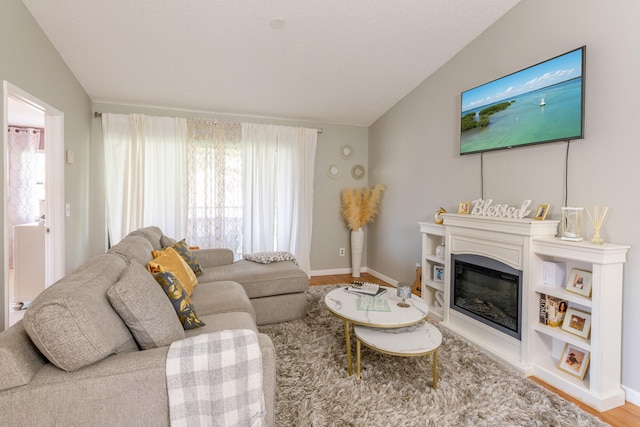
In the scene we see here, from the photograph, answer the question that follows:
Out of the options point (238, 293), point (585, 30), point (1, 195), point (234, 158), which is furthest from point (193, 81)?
point (585, 30)

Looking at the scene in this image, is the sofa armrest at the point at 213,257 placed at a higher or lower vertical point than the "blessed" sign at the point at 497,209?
lower

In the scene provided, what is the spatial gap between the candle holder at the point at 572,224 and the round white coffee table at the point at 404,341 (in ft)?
3.59

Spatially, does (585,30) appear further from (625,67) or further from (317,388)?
(317,388)

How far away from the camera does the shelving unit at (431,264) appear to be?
3.31 m

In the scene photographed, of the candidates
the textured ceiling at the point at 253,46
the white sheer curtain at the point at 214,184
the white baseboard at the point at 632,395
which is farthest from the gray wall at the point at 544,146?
the white sheer curtain at the point at 214,184

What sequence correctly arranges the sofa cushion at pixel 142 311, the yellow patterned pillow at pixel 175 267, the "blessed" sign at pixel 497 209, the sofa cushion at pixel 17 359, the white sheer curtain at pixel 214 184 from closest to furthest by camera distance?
the sofa cushion at pixel 17 359 < the sofa cushion at pixel 142 311 < the yellow patterned pillow at pixel 175 267 < the "blessed" sign at pixel 497 209 < the white sheer curtain at pixel 214 184

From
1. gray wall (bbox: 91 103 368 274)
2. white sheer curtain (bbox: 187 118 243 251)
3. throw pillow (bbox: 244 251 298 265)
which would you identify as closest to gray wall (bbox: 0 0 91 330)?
white sheer curtain (bbox: 187 118 243 251)

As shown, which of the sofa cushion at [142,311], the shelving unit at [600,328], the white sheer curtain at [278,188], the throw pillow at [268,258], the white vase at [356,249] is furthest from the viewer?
the white vase at [356,249]

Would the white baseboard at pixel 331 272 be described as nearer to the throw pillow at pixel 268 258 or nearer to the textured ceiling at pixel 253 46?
the throw pillow at pixel 268 258

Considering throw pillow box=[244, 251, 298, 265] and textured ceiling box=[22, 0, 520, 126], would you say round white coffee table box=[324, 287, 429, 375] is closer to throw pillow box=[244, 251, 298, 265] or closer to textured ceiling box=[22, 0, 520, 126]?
throw pillow box=[244, 251, 298, 265]

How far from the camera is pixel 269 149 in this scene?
4.49 meters

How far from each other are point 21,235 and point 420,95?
15.6 ft

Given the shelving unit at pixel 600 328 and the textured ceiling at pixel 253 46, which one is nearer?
the shelving unit at pixel 600 328

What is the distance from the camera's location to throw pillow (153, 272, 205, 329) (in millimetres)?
1793
